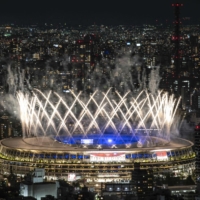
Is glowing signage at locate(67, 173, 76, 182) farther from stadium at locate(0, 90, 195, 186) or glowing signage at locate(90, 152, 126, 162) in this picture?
glowing signage at locate(90, 152, 126, 162)

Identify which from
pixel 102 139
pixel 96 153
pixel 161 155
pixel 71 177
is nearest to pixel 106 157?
pixel 96 153

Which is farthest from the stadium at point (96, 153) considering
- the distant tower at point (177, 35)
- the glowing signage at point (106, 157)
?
the distant tower at point (177, 35)

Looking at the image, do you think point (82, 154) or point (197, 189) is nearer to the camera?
point (197, 189)

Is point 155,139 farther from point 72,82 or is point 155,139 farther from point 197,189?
point 72,82

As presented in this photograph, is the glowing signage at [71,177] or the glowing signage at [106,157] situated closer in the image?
the glowing signage at [71,177]

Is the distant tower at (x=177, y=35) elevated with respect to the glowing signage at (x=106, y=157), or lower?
elevated

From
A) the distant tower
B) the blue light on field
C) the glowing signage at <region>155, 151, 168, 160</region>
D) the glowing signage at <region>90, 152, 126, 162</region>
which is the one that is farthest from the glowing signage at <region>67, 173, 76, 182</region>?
the distant tower

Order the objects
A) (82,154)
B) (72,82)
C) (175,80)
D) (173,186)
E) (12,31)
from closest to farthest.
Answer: (173,186) → (82,154) → (72,82) → (175,80) → (12,31)

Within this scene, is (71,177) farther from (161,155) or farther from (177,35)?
(177,35)

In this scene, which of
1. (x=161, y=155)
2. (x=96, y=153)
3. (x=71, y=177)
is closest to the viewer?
(x=71, y=177)

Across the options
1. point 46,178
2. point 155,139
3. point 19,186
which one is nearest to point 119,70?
point 155,139

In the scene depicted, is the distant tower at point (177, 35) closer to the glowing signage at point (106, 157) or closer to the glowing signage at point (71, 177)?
the glowing signage at point (106, 157)
